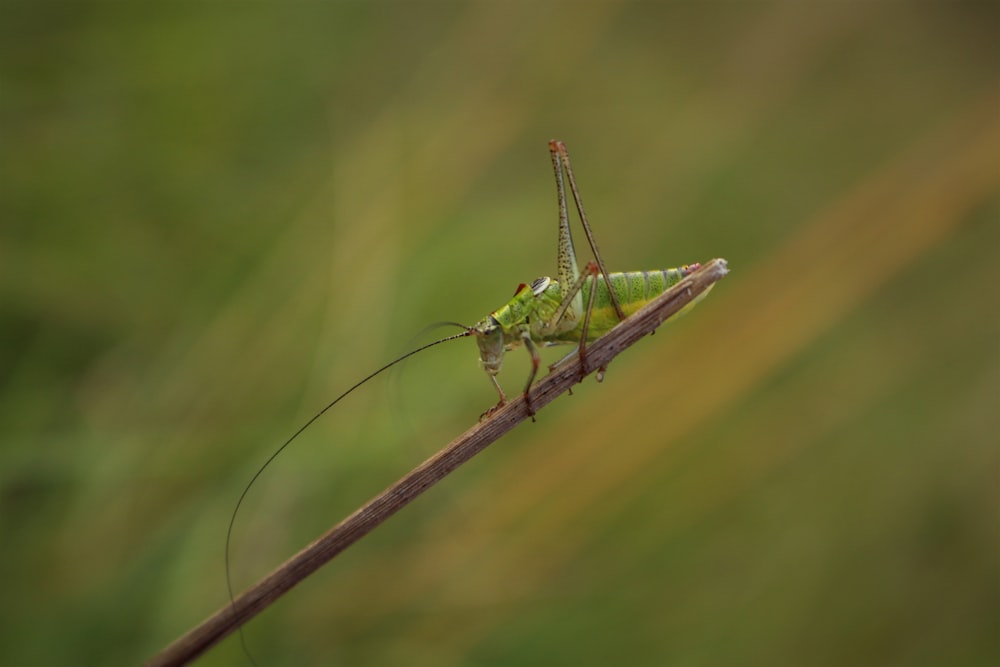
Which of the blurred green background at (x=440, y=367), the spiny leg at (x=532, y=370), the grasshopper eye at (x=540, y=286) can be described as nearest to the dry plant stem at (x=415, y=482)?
the spiny leg at (x=532, y=370)

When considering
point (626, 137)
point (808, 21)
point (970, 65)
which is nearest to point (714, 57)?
point (808, 21)

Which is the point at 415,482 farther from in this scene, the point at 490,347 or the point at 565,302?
the point at 565,302

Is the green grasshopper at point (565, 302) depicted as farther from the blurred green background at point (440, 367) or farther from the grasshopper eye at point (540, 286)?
the blurred green background at point (440, 367)

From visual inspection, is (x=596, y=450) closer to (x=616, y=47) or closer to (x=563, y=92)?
(x=563, y=92)

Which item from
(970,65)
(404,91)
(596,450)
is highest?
(404,91)

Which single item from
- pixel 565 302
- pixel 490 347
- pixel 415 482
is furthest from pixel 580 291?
pixel 415 482

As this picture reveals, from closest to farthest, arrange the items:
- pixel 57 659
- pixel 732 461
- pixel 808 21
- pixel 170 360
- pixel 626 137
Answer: pixel 57 659
pixel 170 360
pixel 732 461
pixel 626 137
pixel 808 21
